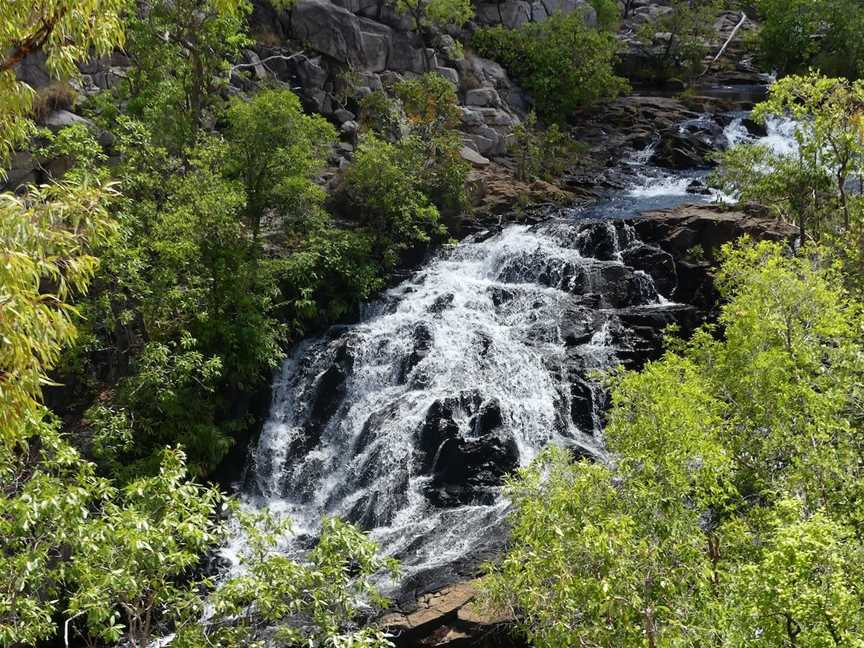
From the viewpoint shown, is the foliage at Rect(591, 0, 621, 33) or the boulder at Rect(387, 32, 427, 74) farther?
the foliage at Rect(591, 0, 621, 33)

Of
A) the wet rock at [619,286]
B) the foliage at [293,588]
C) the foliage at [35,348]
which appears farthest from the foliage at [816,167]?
the foliage at [35,348]

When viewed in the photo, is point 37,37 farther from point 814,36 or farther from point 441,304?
point 814,36

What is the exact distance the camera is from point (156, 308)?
60.5 ft

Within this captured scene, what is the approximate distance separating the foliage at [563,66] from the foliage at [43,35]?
34.7 m

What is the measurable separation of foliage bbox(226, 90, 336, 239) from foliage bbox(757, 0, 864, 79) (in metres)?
31.3

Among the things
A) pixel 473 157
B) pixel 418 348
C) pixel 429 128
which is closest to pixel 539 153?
pixel 473 157

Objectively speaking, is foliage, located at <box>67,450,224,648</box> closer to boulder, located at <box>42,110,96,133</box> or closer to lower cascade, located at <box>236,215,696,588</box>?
lower cascade, located at <box>236,215,696,588</box>

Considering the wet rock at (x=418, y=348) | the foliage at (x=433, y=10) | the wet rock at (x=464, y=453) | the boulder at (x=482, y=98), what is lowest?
the wet rock at (x=464, y=453)

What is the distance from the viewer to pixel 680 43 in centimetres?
4700

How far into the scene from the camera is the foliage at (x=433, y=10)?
3816 centimetres

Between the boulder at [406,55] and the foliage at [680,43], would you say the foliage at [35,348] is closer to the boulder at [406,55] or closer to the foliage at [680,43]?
the boulder at [406,55]

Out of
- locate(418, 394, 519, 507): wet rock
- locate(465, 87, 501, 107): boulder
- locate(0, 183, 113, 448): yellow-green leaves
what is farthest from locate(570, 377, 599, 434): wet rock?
locate(465, 87, 501, 107): boulder

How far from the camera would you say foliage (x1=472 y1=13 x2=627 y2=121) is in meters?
39.5

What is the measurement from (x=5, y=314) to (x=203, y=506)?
2973mm
